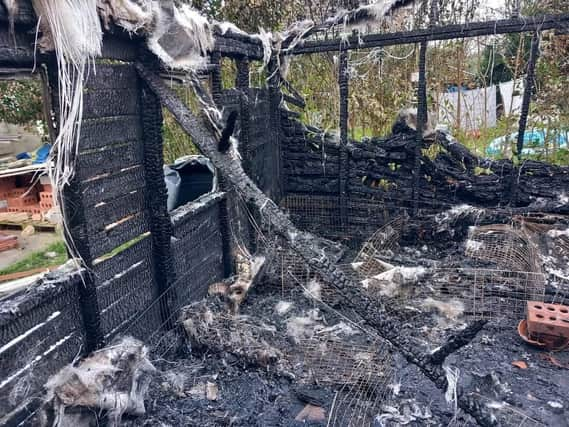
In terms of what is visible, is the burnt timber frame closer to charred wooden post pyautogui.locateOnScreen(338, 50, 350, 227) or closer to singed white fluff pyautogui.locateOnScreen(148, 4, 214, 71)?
charred wooden post pyautogui.locateOnScreen(338, 50, 350, 227)

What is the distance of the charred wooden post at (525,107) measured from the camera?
5.04 m

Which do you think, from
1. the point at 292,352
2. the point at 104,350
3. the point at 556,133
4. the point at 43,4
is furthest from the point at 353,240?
the point at 43,4

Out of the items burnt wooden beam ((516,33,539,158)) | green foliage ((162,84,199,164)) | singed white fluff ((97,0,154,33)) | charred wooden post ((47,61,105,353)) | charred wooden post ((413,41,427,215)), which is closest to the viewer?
singed white fluff ((97,0,154,33))

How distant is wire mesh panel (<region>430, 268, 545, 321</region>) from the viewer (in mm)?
4215

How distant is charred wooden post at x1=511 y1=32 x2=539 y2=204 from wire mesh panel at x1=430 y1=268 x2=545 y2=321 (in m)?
1.47

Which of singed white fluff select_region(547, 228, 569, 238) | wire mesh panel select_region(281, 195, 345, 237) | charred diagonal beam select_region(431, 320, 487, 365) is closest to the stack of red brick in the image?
wire mesh panel select_region(281, 195, 345, 237)

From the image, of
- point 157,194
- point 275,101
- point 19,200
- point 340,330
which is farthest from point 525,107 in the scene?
point 19,200

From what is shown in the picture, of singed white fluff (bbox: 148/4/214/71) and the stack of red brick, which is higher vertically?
singed white fluff (bbox: 148/4/214/71)

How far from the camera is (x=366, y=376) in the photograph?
332 centimetres

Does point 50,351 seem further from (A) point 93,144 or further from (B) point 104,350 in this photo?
(A) point 93,144

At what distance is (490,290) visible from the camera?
437 cm

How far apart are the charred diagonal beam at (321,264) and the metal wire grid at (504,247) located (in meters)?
2.23

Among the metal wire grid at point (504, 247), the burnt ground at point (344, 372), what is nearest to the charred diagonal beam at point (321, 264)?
the burnt ground at point (344, 372)

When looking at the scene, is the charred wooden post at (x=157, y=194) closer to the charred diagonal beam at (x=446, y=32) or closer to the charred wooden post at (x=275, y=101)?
the charred wooden post at (x=275, y=101)
